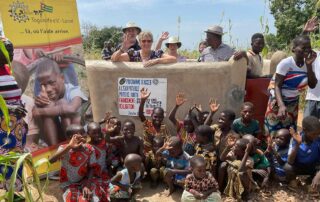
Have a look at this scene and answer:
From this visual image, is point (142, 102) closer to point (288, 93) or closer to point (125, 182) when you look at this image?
point (125, 182)

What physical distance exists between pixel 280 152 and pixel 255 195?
0.55m

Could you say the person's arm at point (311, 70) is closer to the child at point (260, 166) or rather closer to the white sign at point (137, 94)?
the child at point (260, 166)

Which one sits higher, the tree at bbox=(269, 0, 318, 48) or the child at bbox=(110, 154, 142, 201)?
the tree at bbox=(269, 0, 318, 48)

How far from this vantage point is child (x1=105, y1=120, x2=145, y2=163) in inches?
157

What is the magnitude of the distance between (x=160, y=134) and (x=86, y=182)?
1084 millimetres

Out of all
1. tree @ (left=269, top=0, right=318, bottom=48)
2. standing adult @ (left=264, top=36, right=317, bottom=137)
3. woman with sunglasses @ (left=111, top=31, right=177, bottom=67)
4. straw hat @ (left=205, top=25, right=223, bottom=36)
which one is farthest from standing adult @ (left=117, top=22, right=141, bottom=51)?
tree @ (left=269, top=0, right=318, bottom=48)

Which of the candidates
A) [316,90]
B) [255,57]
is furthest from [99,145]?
[316,90]

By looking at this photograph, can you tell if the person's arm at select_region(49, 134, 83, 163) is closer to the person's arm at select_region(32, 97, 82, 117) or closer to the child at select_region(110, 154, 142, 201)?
the child at select_region(110, 154, 142, 201)

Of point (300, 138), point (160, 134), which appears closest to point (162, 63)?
point (160, 134)

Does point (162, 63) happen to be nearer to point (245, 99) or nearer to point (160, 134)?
point (160, 134)

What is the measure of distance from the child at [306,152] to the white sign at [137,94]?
1625mm

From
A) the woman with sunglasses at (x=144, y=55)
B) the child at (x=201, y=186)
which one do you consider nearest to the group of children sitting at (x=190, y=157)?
the child at (x=201, y=186)

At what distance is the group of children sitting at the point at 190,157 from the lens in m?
3.47

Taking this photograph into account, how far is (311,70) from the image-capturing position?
3.66 metres
